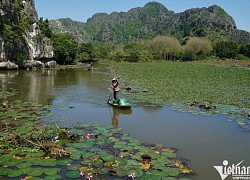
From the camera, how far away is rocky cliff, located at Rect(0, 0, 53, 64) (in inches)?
1515

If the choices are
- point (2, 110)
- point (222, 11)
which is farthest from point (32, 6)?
point (222, 11)

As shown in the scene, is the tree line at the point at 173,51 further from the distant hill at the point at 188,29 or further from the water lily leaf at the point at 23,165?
the water lily leaf at the point at 23,165

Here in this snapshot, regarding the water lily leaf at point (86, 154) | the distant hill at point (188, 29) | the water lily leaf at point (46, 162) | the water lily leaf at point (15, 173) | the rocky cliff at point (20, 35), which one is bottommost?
the water lily leaf at point (15, 173)

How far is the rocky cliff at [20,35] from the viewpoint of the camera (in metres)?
38.5

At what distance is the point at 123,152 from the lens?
6898 mm

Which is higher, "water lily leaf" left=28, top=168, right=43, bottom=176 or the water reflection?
the water reflection

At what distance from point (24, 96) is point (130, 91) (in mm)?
7108

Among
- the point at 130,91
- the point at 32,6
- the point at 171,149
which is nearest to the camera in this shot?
the point at 171,149

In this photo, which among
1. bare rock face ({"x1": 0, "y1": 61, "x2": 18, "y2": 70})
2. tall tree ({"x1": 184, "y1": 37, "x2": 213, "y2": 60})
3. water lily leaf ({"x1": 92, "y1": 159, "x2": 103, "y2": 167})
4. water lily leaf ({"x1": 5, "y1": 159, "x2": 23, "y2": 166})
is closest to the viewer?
water lily leaf ({"x1": 5, "y1": 159, "x2": 23, "y2": 166})

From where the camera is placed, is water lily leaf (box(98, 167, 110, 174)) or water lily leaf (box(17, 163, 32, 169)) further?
water lily leaf (box(17, 163, 32, 169))

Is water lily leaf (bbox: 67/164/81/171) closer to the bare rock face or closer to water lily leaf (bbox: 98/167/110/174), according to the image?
water lily leaf (bbox: 98/167/110/174)

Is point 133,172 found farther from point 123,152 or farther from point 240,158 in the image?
point 240,158

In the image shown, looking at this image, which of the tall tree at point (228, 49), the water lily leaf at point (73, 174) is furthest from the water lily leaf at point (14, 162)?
the tall tree at point (228, 49)

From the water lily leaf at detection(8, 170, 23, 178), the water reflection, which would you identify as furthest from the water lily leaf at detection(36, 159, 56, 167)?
the water reflection
